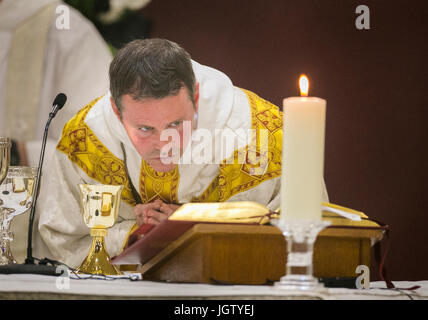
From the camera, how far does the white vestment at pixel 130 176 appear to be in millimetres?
2873

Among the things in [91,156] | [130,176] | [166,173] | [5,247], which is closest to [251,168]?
[166,173]

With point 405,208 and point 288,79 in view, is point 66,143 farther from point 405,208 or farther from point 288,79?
point 405,208

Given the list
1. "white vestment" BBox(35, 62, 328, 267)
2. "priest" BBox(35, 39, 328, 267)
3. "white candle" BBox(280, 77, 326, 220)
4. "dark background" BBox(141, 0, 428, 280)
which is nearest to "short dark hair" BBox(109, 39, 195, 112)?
"priest" BBox(35, 39, 328, 267)

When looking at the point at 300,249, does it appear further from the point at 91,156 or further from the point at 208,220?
the point at 91,156

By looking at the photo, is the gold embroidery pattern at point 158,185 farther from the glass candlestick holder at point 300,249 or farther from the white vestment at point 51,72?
the glass candlestick holder at point 300,249

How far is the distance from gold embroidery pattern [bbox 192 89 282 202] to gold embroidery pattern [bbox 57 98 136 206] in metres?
0.32

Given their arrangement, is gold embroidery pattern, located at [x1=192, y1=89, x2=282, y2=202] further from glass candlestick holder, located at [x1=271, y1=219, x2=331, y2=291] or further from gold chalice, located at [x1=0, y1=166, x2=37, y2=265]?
glass candlestick holder, located at [x1=271, y1=219, x2=331, y2=291]

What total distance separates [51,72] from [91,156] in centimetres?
41

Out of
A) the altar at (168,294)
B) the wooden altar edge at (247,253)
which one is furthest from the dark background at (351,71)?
the altar at (168,294)

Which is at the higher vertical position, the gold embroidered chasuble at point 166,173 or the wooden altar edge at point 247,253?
the gold embroidered chasuble at point 166,173

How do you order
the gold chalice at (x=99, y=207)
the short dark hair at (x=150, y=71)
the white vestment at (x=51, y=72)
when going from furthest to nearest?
1. the white vestment at (x=51, y=72)
2. the short dark hair at (x=150, y=71)
3. the gold chalice at (x=99, y=207)

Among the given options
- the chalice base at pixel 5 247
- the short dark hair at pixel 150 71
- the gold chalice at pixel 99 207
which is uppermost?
the short dark hair at pixel 150 71
